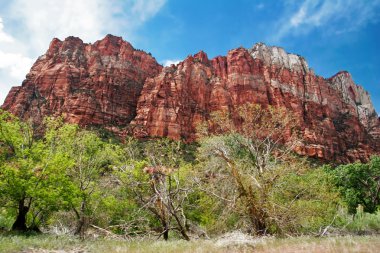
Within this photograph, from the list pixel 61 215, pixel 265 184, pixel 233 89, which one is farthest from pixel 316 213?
pixel 233 89

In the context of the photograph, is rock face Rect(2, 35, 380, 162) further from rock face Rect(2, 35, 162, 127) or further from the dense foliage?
the dense foliage

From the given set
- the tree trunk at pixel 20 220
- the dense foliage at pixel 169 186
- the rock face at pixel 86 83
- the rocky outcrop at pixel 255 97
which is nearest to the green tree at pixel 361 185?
the dense foliage at pixel 169 186

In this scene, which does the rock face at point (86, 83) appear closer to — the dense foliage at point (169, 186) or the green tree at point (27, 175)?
the dense foliage at point (169, 186)

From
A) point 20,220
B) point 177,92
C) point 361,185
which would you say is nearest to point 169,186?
point 20,220

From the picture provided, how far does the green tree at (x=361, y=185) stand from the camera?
137 ft

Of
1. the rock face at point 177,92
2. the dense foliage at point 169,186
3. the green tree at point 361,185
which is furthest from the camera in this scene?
Answer: the rock face at point 177,92

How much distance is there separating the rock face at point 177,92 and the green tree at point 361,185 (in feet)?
210

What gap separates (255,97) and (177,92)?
34226mm

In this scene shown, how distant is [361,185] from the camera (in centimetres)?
4356

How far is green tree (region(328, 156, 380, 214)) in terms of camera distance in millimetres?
41812

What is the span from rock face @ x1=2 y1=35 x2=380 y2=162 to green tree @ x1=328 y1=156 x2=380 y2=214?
63911 millimetres

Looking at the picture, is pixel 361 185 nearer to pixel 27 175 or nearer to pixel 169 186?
pixel 169 186

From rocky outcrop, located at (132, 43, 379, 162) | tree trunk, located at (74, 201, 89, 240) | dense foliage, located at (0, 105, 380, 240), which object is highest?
rocky outcrop, located at (132, 43, 379, 162)

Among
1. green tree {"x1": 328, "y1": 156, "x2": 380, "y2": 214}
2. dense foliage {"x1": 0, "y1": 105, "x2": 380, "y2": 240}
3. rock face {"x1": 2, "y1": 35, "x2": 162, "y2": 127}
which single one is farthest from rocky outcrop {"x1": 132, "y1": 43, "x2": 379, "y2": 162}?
dense foliage {"x1": 0, "y1": 105, "x2": 380, "y2": 240}
